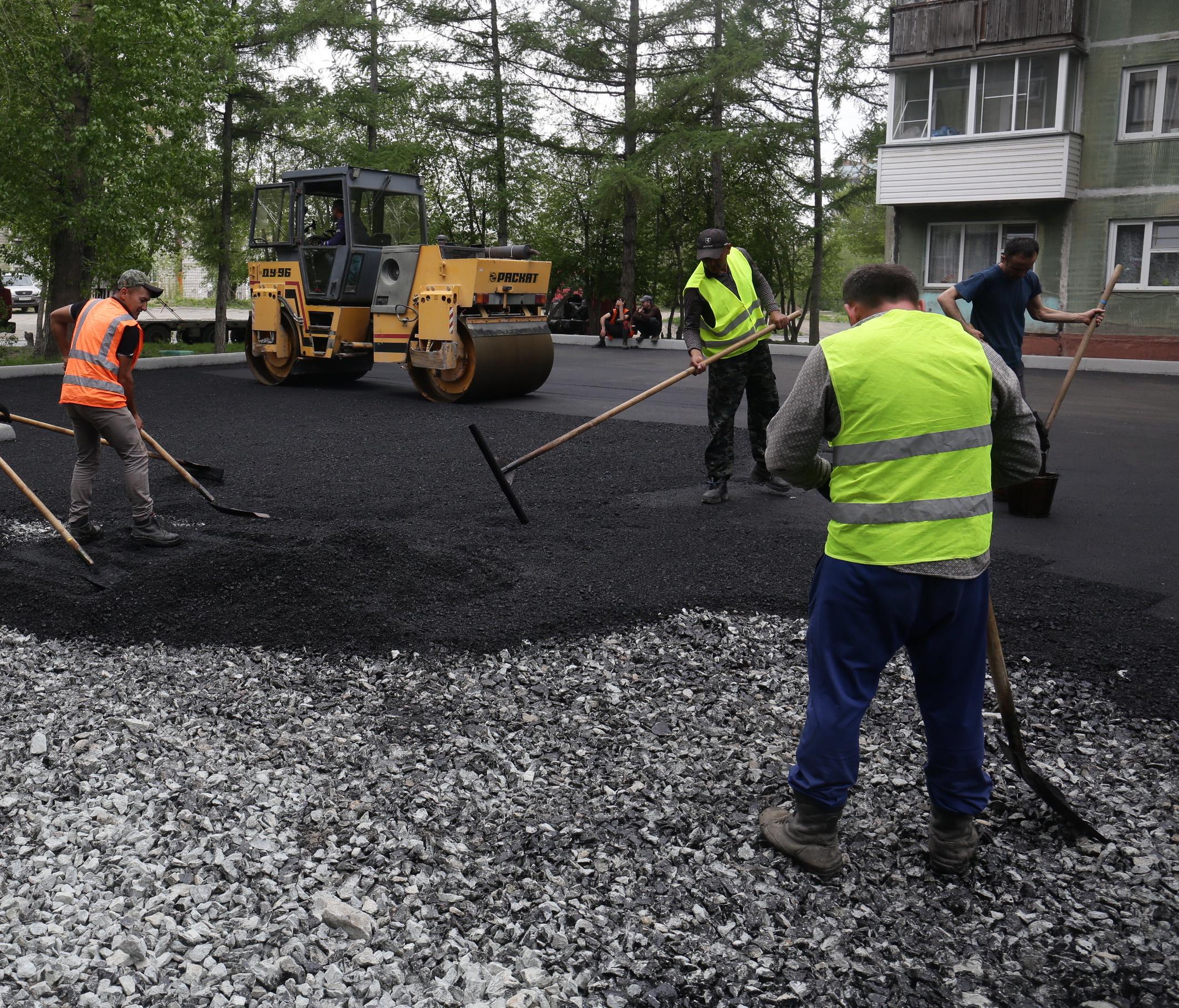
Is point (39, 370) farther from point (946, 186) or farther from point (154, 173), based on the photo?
point (946, 186)

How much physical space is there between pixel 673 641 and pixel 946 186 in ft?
67.1

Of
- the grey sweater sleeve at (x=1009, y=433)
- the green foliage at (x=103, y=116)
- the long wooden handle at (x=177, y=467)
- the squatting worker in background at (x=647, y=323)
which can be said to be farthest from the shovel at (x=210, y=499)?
the squatting worker in background at (x=647, y=323)

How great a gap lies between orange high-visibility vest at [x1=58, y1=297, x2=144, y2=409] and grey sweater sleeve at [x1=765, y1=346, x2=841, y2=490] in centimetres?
466

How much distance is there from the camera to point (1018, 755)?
3.58 m

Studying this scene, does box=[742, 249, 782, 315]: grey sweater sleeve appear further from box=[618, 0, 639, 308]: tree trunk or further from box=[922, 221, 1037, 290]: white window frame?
box=[618, 0, 639, 308]: tree trunk

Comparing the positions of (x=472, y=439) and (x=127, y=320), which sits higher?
(x=127, y=320)

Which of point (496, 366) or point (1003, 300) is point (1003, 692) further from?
point (496, 366)

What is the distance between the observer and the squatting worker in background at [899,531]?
304 cm

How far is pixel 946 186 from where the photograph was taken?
23047 mm

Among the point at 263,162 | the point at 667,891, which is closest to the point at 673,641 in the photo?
the point at 667,891

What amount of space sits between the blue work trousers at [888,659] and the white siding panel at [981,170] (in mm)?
21188

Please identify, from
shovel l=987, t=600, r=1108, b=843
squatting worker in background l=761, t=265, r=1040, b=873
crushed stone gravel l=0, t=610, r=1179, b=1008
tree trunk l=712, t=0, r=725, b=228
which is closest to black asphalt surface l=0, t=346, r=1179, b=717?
crushed stone gravel l=0, t=610, r=1179, b=1008

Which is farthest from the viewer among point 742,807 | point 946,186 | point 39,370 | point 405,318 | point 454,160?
point 454,160

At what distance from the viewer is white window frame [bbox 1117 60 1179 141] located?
70.2 ft
